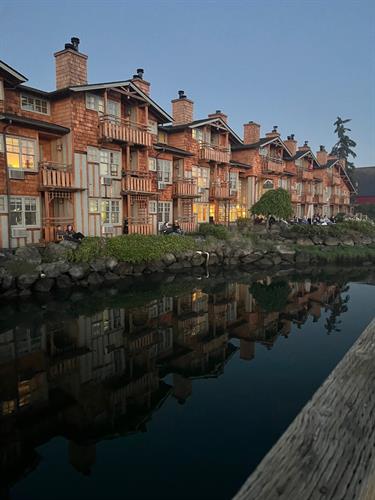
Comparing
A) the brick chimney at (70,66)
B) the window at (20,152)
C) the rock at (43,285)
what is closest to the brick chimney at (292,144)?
the brick chimney at (70,66)

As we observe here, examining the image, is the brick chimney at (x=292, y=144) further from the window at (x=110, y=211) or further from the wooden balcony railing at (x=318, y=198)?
→ the window at (x=110, y=211)

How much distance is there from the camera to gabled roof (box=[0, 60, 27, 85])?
17875 millimetres

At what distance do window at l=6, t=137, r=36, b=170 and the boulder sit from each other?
6469 millimetres

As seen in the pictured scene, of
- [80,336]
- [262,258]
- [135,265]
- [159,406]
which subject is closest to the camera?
[159,406]

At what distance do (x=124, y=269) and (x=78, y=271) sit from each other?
312 cm

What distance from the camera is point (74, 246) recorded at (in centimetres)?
1950

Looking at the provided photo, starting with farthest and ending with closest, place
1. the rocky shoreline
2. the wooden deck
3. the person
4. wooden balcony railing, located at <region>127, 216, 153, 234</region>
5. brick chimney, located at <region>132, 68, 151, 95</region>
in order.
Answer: brick chimney, located at <region>132, 68, 151, 95</region> → wooden balcony railing, located at <region>127, 216, 153, 234</region> → the person → the rocky shoreline → the wooden deck

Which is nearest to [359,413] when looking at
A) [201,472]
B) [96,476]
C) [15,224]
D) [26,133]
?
[201,472]

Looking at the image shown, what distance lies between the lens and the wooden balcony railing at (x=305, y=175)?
156 feet

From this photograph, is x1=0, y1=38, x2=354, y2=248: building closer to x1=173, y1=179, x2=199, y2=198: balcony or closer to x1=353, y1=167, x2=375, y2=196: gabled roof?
x1=173, y1=179, x2=199, y2=198: balcony

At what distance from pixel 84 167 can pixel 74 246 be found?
215 inches

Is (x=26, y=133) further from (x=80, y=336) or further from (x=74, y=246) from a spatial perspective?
(x=80, y=336)

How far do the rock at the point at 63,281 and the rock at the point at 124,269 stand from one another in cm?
305

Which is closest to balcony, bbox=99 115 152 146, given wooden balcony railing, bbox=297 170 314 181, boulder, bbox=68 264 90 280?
boulder, bbox=68 264 90 280
